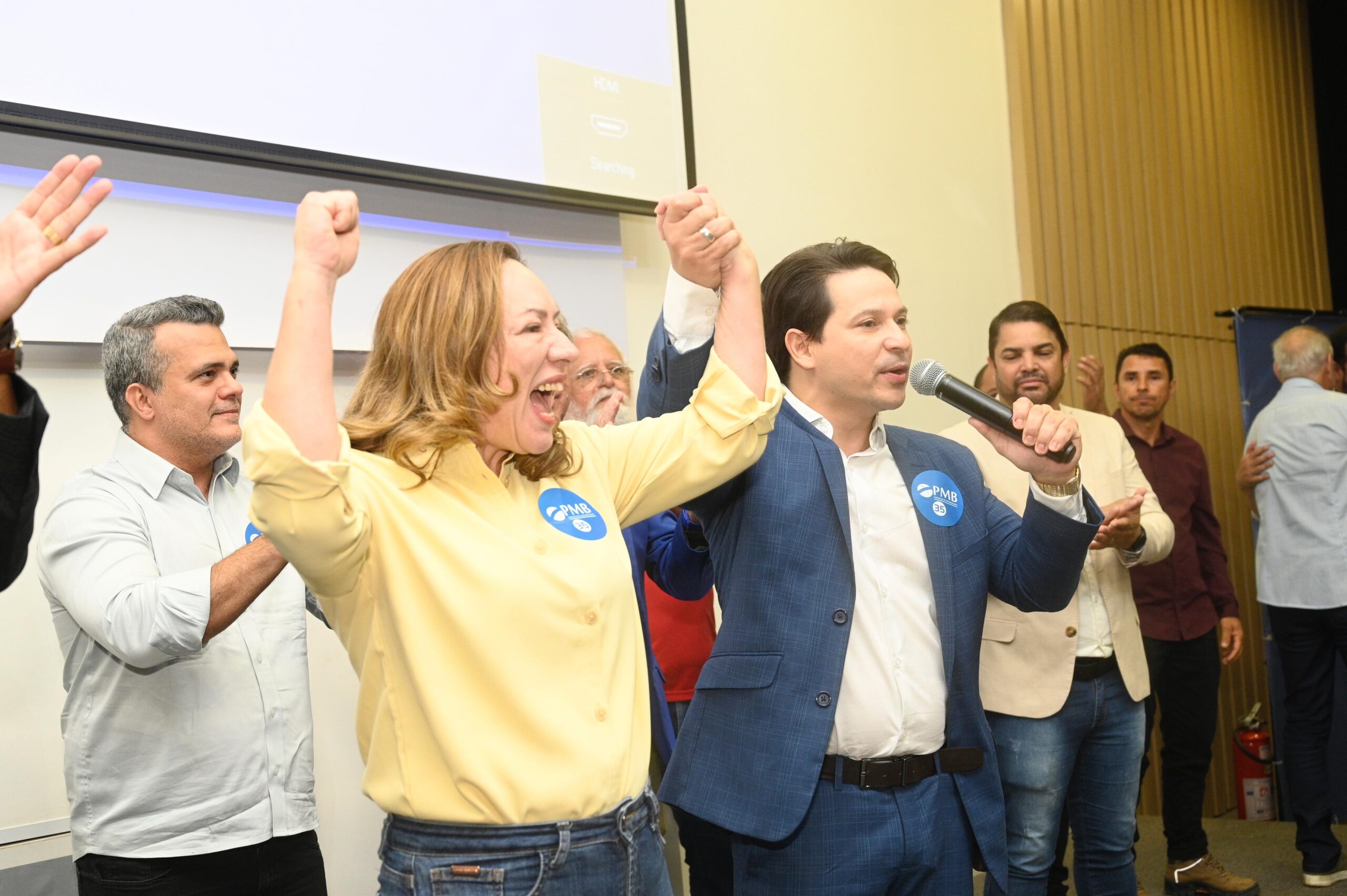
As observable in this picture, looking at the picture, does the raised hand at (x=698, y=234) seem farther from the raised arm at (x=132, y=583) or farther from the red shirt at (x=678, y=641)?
the red shirt at (x=678, y=641)

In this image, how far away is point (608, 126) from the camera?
3.50 metres

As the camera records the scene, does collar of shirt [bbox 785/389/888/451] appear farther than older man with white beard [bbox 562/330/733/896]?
No

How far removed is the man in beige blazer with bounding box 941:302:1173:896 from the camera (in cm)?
269

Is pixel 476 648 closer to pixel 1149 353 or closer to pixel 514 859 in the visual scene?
pixel 514 859

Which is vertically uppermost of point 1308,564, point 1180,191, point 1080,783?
point 1180,191

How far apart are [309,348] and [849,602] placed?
1.00 meters

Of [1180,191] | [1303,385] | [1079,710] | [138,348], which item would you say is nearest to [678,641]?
[1079,710]

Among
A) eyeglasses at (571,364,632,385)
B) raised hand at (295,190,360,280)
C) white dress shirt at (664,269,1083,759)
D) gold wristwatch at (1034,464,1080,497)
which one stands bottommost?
white dress shirt at (664,269,1083,759)

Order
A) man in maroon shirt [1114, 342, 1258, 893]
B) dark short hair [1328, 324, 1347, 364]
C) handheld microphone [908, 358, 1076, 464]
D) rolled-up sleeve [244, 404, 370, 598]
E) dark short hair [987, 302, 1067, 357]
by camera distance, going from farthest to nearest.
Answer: dark short hair [1328, 324, 1347, 364]
man in maroon shirt [1114, 342, 1258, 893]
dark short hair [987, 302, 1067, 357]
handheld microphone [908, 358, 1076, 464]
rolled-up sleeve [244, 404, 370, 598]

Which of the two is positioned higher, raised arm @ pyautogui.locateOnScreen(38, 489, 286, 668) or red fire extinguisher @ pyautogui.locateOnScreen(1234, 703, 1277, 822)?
raised arm @ pyautogui.locateOnScreen(38, 489, 286, 668)

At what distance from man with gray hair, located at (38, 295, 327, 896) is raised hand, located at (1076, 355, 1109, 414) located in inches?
123

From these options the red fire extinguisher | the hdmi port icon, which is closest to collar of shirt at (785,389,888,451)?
the hdmi port icon

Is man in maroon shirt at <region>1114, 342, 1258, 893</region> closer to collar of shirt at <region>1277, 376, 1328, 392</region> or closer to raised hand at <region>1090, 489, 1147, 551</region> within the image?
collar of shirt at <region>1277, 376, 1328, 392</region>

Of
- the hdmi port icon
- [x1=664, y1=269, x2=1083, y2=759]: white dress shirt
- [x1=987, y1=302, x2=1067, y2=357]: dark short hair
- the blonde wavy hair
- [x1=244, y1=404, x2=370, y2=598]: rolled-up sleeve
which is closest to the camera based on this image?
[x1=244, y1=404, x2=370, y2=598]: rolled-up sleeve
